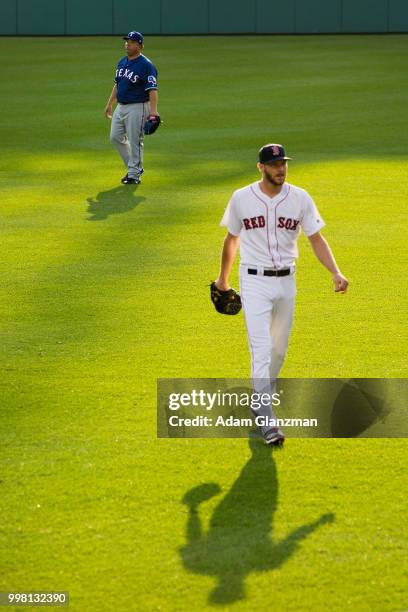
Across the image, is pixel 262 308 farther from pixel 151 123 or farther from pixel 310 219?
pixel 151 123

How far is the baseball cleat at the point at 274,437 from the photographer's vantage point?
6.71 metres

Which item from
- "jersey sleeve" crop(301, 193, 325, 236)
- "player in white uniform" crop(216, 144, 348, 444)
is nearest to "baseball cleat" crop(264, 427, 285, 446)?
"player in white uniform" crop(216, 144, 348, 444)

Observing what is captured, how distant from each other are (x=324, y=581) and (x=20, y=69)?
2654 cm

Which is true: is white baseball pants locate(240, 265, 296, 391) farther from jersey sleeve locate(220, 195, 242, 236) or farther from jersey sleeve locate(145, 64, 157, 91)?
jersey sleeve locate(145, 64, 157, 91)

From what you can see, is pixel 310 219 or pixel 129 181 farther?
pixel 129 181

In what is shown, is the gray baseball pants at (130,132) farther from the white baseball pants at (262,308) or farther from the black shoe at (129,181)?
the white baseball pants at (262,308)

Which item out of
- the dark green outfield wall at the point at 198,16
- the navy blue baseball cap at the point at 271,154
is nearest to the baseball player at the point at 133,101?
the navy blue baseball cap at the point at 271,154

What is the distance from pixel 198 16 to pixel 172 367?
3322 centimetres

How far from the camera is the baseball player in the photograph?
1476 cm

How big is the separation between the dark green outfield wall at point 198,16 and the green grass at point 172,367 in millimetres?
20415

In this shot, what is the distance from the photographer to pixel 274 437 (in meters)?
6.70

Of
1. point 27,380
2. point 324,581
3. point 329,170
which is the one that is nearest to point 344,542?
point 324,581

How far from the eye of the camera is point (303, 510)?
5848 millimetres

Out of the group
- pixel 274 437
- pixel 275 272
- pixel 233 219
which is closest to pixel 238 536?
pixel 274 437
